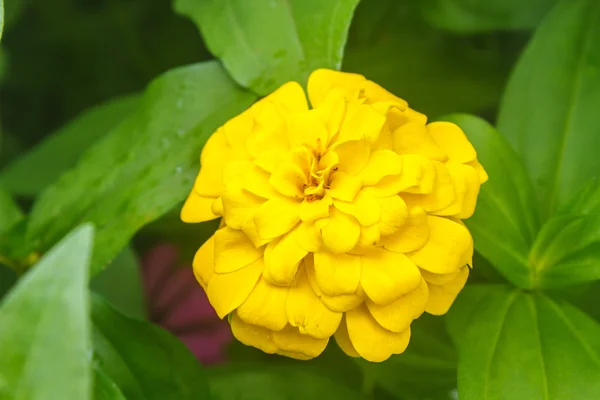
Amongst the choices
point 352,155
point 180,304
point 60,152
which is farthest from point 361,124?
point 180,304

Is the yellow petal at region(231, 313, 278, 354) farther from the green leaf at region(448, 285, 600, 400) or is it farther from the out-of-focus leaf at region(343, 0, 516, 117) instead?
the out-of-focus leaf at region(343, 0, 516, 117)

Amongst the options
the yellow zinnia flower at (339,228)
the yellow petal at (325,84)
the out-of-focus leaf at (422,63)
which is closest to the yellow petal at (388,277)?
the yellow zinnia flower at (339,228)

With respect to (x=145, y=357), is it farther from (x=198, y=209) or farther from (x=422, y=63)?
(x=422, y=63)

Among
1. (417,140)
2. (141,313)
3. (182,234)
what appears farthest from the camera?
(182,234)

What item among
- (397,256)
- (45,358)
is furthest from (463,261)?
(45,358)

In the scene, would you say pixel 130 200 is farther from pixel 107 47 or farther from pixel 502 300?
pixel 107 47

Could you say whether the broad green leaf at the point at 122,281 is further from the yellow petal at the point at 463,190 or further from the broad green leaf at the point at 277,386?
the yellow petal at the point at 463,190
